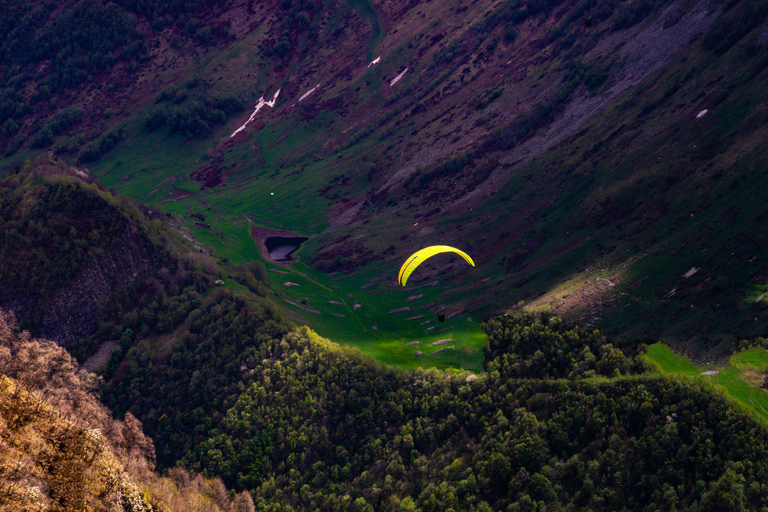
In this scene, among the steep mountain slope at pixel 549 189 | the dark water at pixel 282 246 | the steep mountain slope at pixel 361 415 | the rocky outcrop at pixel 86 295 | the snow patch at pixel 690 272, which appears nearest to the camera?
the steep mountain slope at pixel 361 415

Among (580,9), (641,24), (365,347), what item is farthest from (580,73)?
(365,347)

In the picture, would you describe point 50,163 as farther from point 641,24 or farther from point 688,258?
point 641,24

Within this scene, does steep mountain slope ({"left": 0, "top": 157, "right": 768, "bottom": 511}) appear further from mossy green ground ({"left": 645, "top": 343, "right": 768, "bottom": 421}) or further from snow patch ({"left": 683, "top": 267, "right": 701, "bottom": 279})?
snow patch ({"left": 683, "top": 267, "right": 701, "bottom": 279})

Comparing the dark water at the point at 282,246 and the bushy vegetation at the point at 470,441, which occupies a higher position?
the dark water at the point at 282,246

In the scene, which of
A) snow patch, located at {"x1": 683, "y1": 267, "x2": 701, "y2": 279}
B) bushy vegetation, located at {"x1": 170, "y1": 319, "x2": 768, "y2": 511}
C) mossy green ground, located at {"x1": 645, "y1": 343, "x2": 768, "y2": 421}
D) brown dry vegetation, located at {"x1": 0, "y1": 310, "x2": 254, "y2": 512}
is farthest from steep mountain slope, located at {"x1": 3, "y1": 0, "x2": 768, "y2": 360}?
brown dry vegetation, located at {"x1": 0, "y1": 310, "x2": 254, "y2": 512}

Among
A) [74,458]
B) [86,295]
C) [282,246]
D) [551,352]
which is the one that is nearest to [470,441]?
[551,352]

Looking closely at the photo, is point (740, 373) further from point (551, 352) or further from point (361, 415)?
point (361, 415)

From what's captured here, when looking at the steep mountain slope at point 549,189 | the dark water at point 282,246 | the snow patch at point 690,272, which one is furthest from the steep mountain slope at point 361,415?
the dark water at point 282,246

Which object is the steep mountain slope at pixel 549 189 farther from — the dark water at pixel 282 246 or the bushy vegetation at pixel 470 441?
the bushy vegetation at pixel 470 441
